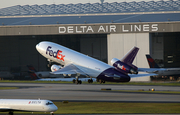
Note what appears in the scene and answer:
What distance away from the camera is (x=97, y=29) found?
341 feet

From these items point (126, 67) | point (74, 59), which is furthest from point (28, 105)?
point (74, 59)

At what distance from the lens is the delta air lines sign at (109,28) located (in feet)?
329

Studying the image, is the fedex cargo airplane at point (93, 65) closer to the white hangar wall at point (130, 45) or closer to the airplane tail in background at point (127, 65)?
the airplane tail in background at point (127, 65)

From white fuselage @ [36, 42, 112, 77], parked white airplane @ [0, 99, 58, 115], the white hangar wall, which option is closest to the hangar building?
the white hangar wall

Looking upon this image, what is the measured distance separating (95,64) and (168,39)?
54.8 metres

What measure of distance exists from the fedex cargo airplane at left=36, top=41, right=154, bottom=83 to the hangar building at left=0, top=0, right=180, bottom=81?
29.1 meters

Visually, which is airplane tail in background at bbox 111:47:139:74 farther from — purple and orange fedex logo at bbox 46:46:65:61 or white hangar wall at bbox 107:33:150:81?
white hangar wall at bbox 107:33:150:81

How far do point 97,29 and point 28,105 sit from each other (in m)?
60.6

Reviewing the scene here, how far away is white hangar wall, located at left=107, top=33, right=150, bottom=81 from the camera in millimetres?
101125

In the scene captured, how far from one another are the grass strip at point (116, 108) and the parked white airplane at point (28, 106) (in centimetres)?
499

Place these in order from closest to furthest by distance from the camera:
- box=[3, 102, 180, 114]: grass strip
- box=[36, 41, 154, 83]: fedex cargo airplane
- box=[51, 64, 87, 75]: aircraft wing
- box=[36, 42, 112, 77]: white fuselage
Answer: box=[3, 102, 180, 114]: grass strip
box=[36, 41, 154, 83]: fedex cargo airplane
box=[36, 42, 112, 77]: white fuselage
box=[51, 64, 87, 75]: aircraft wing

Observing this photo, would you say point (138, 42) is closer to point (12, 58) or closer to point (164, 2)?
point (164, 2)

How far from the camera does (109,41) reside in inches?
4144

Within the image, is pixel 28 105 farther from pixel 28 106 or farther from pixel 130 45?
pixel 130 45
